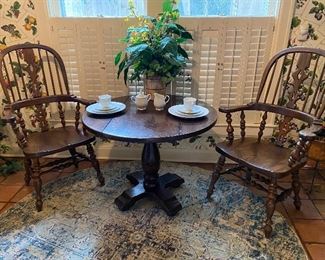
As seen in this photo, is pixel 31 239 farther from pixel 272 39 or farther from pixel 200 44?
Answer: pixel 272 39

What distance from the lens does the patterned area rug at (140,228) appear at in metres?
1.58

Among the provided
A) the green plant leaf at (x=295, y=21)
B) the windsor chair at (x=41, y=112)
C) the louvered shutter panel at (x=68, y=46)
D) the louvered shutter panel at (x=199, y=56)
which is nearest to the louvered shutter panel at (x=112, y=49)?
the louvered shutter panel at (x=199, y=56)

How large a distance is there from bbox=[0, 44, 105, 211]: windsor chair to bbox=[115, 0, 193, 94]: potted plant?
0.49 m

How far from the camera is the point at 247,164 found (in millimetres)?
1663

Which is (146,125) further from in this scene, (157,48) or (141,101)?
(157,48)

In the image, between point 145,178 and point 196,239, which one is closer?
point 196,239

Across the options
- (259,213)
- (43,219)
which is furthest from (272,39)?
(43,219)

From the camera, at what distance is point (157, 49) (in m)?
1.80

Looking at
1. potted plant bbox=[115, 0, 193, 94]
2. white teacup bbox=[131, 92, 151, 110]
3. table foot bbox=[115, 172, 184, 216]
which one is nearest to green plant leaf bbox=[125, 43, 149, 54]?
potted plant bbox=[115, 0, 193, 94]

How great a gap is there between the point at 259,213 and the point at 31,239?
4.71 ft

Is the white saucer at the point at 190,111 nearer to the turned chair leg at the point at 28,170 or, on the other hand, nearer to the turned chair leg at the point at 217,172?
the turned chair leg at the point at 217,172

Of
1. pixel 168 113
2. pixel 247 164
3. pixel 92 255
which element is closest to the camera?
pixel 92 255

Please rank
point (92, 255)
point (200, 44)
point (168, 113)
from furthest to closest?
1. point (200, 44)
2. point (168, 113)
3. point (92, 255)

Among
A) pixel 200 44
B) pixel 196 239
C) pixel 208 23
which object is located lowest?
pixel 196 239
